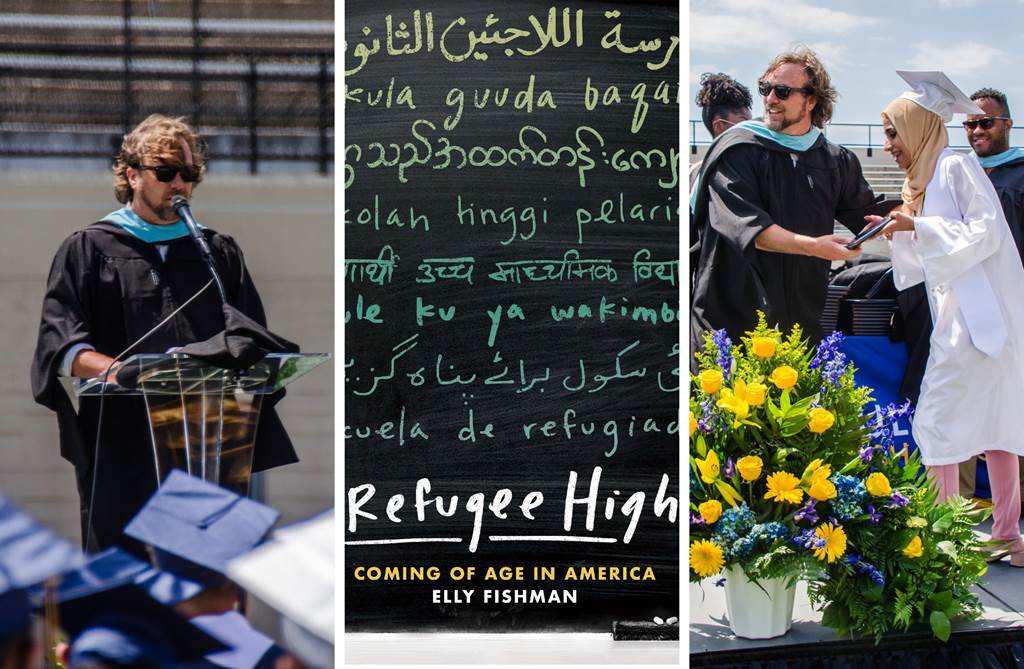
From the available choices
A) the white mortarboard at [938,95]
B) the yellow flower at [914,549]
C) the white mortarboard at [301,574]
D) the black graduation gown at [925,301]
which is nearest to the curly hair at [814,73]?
the white mortarboard at [938,95]

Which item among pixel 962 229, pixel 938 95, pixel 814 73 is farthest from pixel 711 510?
pixel 938 95

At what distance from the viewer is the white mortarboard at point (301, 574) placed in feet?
12.9

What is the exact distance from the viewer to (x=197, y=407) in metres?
3.82

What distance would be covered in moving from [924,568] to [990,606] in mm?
469

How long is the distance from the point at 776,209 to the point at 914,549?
1.32m

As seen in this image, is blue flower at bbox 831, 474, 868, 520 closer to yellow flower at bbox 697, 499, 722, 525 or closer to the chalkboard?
Result: yellow flower at bbox 697, 499, 722, 525

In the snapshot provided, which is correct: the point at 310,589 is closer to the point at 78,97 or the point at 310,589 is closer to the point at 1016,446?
the point at 78,97

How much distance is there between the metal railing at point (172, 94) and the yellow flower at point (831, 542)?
2.02 meters

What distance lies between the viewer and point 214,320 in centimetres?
388

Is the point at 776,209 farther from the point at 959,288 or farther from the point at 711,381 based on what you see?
the point at 711,381

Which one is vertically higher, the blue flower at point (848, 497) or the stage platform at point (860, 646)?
the blue flower at point (848, 497)

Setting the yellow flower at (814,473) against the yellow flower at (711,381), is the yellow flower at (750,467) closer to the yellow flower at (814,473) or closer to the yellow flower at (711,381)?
the yellow flower at (814,473)

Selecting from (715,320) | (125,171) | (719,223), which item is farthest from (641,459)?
(125,171)

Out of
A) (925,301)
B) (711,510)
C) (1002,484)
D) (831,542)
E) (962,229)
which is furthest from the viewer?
(925,301)
